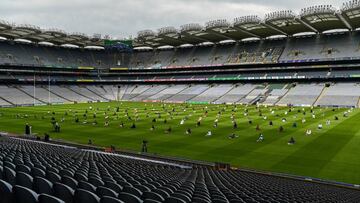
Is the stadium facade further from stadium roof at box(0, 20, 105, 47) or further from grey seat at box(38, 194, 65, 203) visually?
grey seat at box(38, 194, 65, 203)

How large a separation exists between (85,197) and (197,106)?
73625 mm

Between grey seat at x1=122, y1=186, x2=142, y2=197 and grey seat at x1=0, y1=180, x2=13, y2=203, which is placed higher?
grey seat at x1=0, y1=180, x2=13, y2=203

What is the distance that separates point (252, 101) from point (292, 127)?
42.0 meters

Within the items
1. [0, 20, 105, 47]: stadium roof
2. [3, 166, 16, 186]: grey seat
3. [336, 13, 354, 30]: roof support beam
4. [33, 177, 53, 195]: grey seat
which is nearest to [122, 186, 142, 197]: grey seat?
[33, 177, 53, 195]: grey seat

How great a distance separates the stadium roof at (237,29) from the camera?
76750mm

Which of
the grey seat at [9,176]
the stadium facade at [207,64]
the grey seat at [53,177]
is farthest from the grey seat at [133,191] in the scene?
the stadium facade at [207,64]

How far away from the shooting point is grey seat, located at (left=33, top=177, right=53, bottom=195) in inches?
196

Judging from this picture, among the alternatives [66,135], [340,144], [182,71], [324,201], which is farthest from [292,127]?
[182,71]

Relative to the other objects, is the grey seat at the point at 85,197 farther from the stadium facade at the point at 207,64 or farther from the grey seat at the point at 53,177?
the stadium facade at the point at 207,64

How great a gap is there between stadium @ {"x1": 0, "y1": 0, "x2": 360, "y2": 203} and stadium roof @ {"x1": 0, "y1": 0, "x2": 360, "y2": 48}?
0.42m

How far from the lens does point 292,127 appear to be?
42156mm

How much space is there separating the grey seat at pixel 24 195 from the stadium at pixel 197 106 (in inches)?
0.6

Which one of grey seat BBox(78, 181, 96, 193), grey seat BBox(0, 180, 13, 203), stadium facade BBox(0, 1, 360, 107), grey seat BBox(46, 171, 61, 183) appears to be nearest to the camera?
grey seat BBox(0, 180, 13, 203)

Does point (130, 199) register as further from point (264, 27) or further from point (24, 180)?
point (264, 27)
